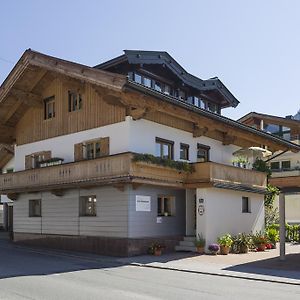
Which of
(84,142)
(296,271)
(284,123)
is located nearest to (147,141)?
(84,142)

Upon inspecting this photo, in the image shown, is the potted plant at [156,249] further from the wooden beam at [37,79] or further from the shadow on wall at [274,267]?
the wooden beam at [37,79]

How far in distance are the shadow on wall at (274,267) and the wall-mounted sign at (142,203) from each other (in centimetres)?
550

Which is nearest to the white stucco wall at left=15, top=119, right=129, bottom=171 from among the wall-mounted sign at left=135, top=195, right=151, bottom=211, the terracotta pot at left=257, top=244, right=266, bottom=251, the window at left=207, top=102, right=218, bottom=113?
the wall-mounted sign at left=135, top=195, right=151, bottom=211

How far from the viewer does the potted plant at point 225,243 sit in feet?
68.7

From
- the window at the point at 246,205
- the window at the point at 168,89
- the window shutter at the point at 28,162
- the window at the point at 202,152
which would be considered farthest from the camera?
the window at the point at 168,89

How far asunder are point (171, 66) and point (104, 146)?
7.08m

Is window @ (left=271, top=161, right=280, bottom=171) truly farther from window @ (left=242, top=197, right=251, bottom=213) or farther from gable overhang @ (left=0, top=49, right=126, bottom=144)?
gable overhang @ (left=0, top=49, right=126, bottom=144)

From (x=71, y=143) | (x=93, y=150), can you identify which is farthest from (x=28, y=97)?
(x=93, y=150)

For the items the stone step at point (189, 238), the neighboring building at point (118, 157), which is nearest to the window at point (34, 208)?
the neighboring building at point (118, 157)

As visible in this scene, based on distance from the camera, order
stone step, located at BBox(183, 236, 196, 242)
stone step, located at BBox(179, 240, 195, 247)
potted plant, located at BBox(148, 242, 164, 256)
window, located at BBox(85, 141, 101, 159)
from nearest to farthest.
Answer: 1. potted plant, located at BBox(148, 242, 164, 256)
2. stone step, located at BBox(179, 240, 195, 247)
3. stone step, located at BBox(183, 236, 196, 242)
4. window, located at BBox(85, 141, 101, 159)

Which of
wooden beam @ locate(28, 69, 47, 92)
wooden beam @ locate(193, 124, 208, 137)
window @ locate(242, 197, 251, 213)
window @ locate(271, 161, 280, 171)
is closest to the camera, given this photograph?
wooden beam @ locate(193, 124, 208, 137)

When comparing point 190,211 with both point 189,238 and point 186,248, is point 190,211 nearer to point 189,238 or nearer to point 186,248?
point 189,238

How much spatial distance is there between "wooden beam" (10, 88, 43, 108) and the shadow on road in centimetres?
785

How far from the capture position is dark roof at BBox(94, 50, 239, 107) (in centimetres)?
2434
